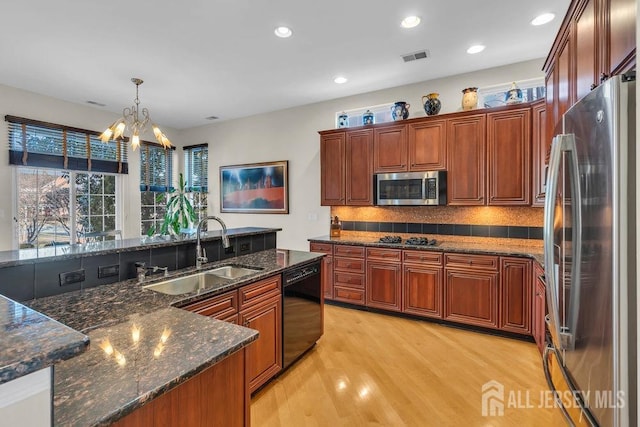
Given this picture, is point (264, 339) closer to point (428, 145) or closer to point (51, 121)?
point (428, 145)

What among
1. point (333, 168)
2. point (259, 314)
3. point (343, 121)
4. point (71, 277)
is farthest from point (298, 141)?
point (71, 277)

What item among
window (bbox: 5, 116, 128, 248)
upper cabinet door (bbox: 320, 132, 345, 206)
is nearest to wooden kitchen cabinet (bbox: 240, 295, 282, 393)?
upper cabinet door (bbox: 320, 132, 345, 206)

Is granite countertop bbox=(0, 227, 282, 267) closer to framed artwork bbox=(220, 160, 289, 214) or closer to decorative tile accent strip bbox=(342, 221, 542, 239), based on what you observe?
decorative tile accent strip bbox=(342, 221, 542, 239)

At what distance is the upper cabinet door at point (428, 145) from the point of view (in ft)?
12.1

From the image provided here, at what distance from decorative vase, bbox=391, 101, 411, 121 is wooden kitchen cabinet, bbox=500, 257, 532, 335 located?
211 centimetres

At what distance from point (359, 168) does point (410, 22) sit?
187 cm

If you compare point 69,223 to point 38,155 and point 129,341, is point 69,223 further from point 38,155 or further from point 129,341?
point 129,341

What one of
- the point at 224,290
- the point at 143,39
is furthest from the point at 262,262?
the point at 143,39

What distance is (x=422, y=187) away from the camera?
12.4 feet

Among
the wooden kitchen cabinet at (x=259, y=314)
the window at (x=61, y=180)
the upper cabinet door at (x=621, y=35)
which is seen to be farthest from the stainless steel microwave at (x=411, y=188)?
the window at (x=61, y=180)

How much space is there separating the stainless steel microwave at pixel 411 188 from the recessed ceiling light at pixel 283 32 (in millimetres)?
1998

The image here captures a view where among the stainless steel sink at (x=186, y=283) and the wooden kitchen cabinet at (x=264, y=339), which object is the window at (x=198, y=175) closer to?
the stainless steel sink at (x=186, y=283)

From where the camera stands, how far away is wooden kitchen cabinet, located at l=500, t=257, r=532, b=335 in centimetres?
308

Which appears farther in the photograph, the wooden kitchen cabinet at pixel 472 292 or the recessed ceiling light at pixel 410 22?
the wooden kitchen cabinet at pixel 472 292
